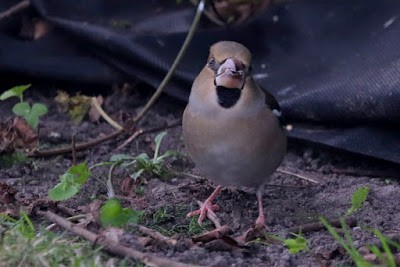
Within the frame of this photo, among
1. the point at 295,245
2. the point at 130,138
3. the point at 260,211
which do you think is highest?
the point at 295,245

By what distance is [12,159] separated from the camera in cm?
457

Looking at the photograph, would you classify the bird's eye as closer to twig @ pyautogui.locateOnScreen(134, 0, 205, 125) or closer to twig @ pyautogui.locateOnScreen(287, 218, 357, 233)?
twig @ pyautogui.locateOnScreen(287, 218, 357, 233)

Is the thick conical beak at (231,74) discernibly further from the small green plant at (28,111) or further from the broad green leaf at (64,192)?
the small green plant at (28,111)

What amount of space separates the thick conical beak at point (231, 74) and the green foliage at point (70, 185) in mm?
667

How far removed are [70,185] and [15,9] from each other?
8.21 ft

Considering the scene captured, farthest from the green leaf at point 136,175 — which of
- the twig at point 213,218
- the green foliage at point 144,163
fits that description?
the twig at point 213,218

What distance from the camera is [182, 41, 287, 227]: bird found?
3.74 metres

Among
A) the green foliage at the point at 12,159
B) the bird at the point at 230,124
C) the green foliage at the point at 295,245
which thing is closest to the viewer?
the green foliage at the point at 295,245

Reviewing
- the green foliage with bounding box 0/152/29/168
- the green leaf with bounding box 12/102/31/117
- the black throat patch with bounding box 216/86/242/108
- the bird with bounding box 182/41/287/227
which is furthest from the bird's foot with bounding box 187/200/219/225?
the green leaf with bounding box 12/102/31/117

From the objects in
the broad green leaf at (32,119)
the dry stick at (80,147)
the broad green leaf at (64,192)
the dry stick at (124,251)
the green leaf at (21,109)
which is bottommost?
the dry stick at (80,147)

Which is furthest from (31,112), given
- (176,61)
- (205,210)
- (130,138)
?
(205,210)

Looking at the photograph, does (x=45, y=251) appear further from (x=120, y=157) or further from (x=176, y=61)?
(x=176, y=61)

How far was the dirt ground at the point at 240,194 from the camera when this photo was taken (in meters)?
3.32

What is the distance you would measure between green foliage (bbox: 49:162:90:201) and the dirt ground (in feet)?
0.49
